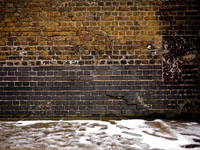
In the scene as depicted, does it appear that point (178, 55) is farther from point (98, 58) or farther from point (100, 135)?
point (100, 135)

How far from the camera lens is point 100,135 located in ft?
8.64

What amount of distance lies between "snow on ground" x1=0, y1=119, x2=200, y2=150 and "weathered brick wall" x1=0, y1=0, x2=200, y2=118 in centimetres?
44

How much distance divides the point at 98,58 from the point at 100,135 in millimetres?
1704

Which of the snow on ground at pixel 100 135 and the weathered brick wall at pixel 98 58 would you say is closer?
the snow on ground at pixel 100 135

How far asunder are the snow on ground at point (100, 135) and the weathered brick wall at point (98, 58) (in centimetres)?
44

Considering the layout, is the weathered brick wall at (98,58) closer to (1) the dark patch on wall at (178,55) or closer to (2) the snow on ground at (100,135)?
(1) the dark patch on wall at (178,55)

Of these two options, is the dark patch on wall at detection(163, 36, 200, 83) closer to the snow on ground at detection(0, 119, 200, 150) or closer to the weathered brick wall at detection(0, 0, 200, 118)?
the weathered brick wall at detection(0, 0, 200, 118)

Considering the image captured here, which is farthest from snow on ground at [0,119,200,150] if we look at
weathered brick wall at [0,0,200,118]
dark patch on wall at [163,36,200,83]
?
dark patch on wall at [163,36,200,83]

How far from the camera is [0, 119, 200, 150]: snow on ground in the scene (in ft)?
7.38

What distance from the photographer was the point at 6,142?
2.38 meters

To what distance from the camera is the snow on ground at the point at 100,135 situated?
2.25 metres

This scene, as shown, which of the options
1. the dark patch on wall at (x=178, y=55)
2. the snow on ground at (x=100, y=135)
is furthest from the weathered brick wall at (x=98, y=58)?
the snow on ground at (x=100, y=135)

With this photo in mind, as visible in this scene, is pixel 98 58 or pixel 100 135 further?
pixel 98 58

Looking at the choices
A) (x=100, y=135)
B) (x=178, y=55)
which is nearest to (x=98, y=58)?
(x=100, y=135)
